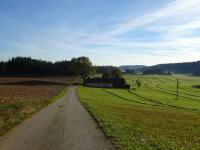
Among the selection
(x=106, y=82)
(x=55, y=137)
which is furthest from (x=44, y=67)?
(x=55, y=137)

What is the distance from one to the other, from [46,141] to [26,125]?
639cm

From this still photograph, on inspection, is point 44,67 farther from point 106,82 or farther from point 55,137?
point 55,137

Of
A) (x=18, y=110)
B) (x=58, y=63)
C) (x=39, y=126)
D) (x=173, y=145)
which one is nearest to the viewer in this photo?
(x=173, y=145)

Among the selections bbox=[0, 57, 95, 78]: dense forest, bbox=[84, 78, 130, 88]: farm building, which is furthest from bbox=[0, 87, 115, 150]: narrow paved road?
bbox=[0, 57, 95, 78]: dense forest

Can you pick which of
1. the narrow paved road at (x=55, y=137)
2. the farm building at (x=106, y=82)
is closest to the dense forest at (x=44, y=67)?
the farm building at (x=106, y=82)

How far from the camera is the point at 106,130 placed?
20.2m

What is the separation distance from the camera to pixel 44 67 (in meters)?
188

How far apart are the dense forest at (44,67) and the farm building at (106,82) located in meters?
18.0

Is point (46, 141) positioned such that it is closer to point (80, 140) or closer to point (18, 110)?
point (80, 140)

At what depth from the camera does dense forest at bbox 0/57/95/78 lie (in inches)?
6806

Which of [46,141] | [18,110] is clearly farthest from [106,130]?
[18,110]

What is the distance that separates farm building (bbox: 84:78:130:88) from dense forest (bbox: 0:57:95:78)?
59.1 ft

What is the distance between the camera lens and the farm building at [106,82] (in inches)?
5837

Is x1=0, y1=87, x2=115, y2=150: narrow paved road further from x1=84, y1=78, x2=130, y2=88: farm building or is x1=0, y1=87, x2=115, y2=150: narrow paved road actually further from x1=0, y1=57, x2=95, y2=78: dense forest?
x1=0, y1=57, x2=95, y2=78: dense forest
